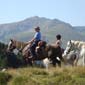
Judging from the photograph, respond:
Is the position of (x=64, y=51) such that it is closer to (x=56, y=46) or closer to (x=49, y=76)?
(x=56, y=46)

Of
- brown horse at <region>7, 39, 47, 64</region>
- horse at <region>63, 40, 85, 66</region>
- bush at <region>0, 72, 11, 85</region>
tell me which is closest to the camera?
bush at <region>0, 72, 11, 85</region>

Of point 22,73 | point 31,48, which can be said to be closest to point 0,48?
point 31,48

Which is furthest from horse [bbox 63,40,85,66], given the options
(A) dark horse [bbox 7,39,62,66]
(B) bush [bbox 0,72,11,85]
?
(B) bush [bbox 0,72,11,85]

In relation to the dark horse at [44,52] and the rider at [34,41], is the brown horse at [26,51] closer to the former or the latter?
the dark horse at [44,52]

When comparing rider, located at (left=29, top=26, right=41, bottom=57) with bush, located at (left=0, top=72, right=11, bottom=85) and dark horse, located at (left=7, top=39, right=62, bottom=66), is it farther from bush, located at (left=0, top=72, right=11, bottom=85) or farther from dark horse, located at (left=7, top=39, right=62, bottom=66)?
bush, located at (left=0, top=72, right=11, bottom=85)

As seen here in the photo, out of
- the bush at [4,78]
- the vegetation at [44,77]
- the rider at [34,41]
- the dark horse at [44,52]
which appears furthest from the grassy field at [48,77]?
the dark horse at [44,52]

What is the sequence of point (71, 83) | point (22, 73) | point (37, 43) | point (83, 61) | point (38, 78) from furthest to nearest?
point (37, 43) → point (83, 61) → point (22, 73) → point (38, 78) → point (71, 83)

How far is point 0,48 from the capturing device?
8906 centimetres

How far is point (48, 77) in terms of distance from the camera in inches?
723

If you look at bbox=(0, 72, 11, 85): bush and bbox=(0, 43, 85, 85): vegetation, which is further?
bbox=(0, 72, 11, 85): bush

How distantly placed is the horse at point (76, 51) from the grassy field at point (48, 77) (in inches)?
320

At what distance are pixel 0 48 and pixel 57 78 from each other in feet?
238

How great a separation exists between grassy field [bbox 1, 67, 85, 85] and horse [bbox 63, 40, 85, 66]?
26.7 feet

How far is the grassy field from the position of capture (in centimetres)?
1694
